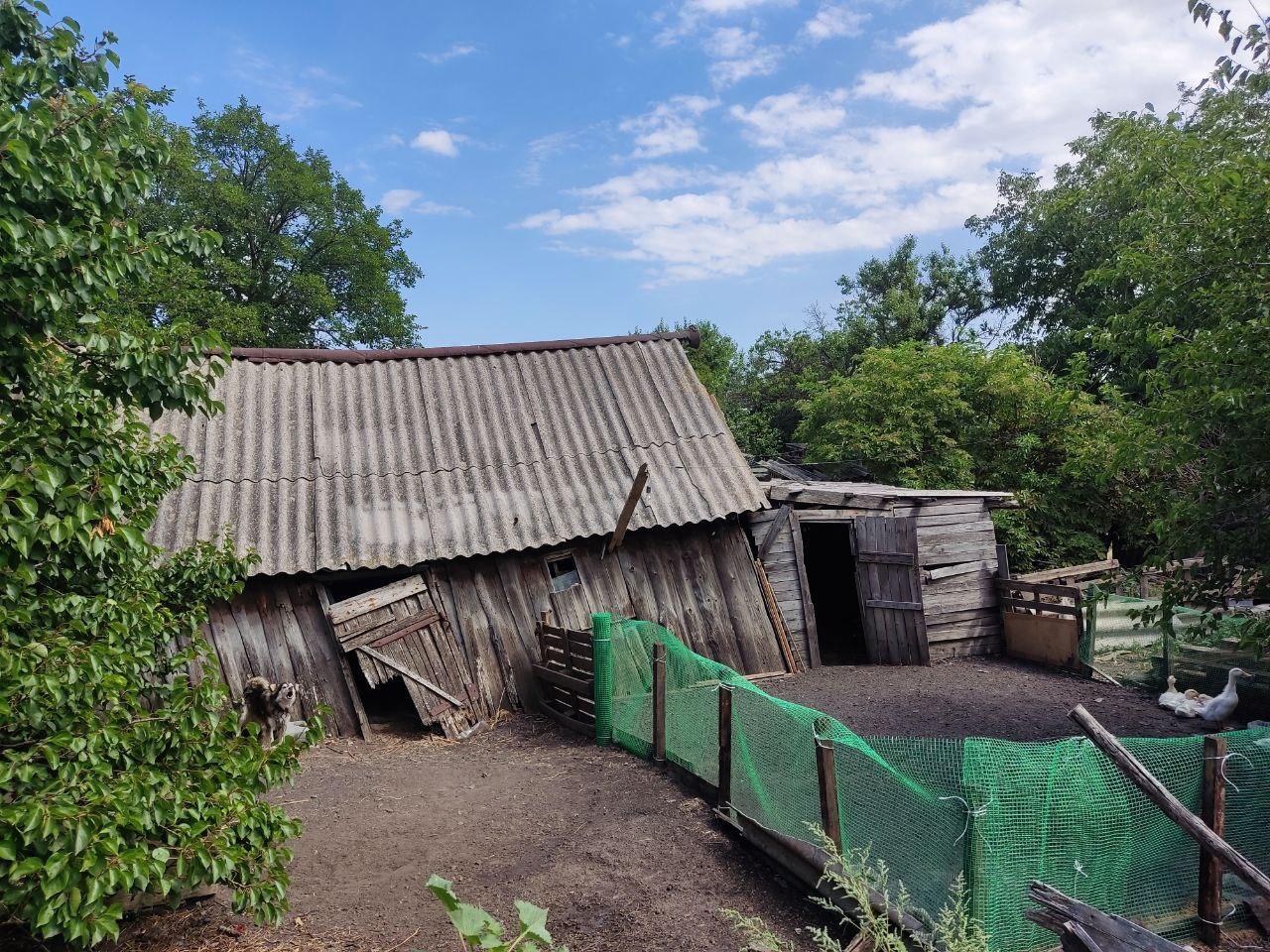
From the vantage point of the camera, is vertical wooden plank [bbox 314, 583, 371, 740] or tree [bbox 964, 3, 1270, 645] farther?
vertical wooden plank [bbox 314, 583, 371, 740]

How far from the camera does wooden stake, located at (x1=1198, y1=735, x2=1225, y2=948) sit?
15.0 ft

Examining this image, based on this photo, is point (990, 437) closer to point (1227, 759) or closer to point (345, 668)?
point (1227, 759)

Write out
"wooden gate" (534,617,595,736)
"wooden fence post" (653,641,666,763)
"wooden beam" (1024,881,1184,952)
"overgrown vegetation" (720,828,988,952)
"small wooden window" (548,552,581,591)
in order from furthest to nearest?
"small wooden window" (548,552,581,591), "wooden gate" (534,617,595,736), "wooden fence post" (653,641,666,763), "overgrown vegetation" (720,828,988,952), "wooden beam" (1024,881,1184,952)

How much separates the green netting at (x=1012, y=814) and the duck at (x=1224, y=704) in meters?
4.01

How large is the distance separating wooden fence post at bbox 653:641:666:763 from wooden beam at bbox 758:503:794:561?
13.8 ft

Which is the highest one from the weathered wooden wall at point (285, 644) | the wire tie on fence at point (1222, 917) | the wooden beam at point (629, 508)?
the wooden beam at point (629, 508)

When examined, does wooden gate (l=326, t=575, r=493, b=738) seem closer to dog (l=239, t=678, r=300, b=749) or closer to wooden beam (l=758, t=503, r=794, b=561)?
dog (l=239, t=678, r=300, b=749)

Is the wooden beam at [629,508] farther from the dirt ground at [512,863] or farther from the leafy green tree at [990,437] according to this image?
the leafy green tree at [990,437]

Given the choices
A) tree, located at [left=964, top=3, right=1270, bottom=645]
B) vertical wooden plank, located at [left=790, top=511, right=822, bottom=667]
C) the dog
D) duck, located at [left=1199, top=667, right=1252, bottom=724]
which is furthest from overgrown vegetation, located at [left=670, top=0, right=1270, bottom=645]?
the dog

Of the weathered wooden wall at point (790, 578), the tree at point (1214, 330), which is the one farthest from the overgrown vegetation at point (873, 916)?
the weathered wooden wall at point (790, 578)

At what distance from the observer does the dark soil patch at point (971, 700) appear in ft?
27.5

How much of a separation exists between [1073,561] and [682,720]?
11987mm

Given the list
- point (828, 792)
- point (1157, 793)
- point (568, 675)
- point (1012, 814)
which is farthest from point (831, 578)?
point (1012, 814)

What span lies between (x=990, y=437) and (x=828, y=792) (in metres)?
13.9
